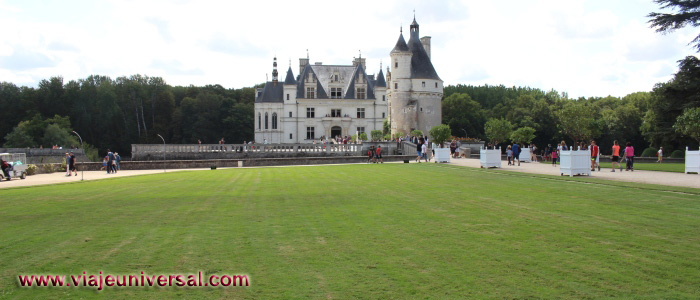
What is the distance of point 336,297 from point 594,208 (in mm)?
7895

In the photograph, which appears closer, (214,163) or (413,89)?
(214,163)

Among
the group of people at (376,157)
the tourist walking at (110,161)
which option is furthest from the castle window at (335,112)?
the tourist walking at (110,161)

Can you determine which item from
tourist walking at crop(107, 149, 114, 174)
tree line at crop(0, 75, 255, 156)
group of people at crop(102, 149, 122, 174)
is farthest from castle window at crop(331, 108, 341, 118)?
tourist walking at crop(107, 149, 114, 174)

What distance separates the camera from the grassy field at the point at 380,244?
6410 mm

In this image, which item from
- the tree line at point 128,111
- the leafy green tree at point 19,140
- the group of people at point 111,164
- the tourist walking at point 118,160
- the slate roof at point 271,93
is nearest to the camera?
the group of people at point 111,164

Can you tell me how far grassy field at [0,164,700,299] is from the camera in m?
6.41

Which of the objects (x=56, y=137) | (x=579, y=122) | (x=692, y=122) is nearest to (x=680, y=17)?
(x=692, y=122)

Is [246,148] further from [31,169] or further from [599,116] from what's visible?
[599,116]

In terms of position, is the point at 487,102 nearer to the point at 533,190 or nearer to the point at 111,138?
the point at 111,138

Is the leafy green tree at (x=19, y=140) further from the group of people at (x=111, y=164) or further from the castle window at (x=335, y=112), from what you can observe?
the group of people at (x=111, y=164)

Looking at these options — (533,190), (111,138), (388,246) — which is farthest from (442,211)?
(111,138)

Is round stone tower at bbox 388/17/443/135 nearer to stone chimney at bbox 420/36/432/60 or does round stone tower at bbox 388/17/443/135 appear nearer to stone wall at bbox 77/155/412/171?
stone chimney at bbox 420/36/432/60

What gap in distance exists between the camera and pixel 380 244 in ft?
28.0

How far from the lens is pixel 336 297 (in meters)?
6.06
